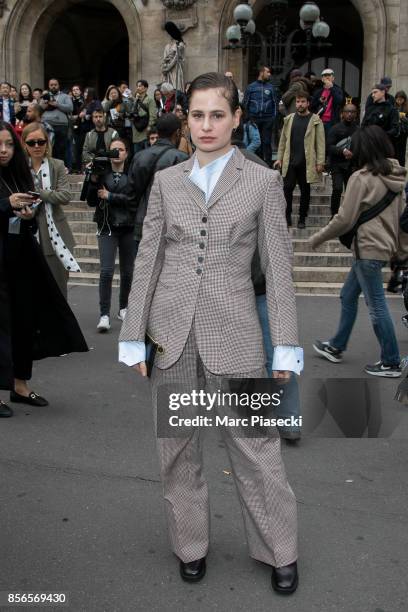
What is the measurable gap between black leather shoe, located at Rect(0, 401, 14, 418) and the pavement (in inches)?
2.8

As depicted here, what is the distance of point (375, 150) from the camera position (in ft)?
18.6

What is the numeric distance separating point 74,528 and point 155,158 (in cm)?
392

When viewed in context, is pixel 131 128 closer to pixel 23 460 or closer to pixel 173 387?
pixel 23 460

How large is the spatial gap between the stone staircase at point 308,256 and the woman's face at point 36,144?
13.4ft

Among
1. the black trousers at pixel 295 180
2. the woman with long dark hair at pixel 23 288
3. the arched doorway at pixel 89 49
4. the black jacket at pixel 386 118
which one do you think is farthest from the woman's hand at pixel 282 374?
the arched doorway at pixel 89 49

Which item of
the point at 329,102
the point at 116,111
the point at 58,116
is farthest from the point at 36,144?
the point at 58,116

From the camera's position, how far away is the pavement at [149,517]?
112 inches

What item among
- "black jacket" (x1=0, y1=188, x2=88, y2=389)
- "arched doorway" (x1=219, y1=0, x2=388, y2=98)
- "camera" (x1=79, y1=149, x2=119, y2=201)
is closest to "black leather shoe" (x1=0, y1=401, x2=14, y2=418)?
"black jacket" (x1=0, y1=188, x2=88, y2=389)

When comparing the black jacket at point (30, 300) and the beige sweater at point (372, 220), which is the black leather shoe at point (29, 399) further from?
the beige sweater at point (372, 220)

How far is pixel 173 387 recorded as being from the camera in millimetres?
2775

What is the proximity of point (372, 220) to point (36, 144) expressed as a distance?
2708mm

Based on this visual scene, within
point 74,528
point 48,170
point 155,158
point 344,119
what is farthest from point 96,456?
point 344,119

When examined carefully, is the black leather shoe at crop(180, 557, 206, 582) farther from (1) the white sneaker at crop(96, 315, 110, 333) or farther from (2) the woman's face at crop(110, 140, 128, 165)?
(2) the woman's face at crop(110, 140, 128, 165)

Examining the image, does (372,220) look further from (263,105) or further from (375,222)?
(263,105)
